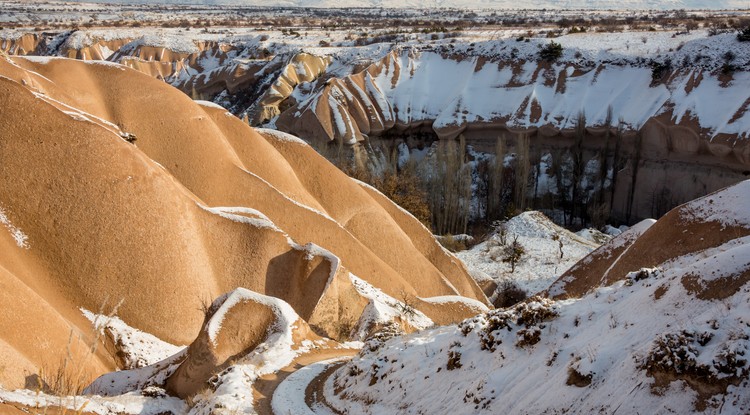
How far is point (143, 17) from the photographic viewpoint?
139 meters

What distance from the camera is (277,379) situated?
11.6 m

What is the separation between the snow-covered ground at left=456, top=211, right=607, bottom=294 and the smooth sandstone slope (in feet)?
21.6

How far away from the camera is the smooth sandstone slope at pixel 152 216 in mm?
14648

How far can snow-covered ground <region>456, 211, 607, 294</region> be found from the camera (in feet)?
99.2

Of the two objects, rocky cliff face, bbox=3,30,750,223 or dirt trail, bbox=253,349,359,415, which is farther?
rocky cliff face, bbox=3,30,750,223

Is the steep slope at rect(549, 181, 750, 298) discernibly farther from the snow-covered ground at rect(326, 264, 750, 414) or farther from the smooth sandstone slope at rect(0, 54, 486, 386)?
the snow-covered ground at rect(326, 264, 750, 414)

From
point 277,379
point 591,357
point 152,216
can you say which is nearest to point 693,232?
point 591,357

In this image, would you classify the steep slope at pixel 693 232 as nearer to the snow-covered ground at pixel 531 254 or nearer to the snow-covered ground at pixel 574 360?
the snow-covered ground at pixel 574 360

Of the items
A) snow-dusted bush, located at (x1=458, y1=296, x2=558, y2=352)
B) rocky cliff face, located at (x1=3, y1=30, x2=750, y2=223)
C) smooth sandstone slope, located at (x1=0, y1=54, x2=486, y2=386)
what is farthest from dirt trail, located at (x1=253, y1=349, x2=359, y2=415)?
rocky cliff face, located at (x1=3, y1=30, x2=750, y2=223)

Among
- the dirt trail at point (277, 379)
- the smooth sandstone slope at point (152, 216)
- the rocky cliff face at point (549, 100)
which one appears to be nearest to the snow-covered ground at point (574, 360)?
the dirt trail at point (277, 379)

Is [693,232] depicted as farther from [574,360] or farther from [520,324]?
[574,360]

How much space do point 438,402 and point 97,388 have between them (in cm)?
669

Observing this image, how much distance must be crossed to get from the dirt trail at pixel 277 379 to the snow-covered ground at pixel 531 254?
16839mm

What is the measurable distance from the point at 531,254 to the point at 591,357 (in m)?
25.6
